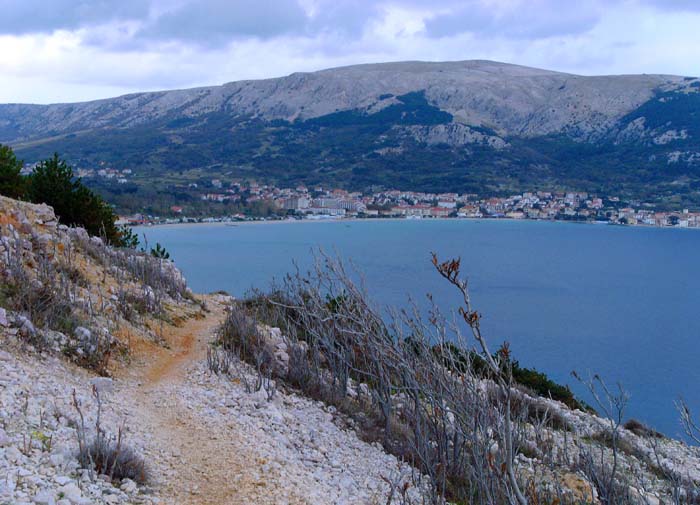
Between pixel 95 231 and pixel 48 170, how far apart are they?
2.08 m

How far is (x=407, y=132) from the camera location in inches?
4619

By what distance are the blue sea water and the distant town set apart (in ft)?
15.6

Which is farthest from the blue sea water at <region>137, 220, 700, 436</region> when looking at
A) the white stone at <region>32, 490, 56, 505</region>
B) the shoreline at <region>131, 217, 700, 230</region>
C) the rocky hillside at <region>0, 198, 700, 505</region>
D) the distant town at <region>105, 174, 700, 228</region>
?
the distant town at <region>105, 174, 700, 228</region>

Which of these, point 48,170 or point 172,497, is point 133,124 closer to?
point 48,170

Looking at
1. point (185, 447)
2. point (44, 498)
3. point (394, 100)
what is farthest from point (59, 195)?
point (394, 100)

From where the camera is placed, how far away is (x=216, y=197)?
3255 inches

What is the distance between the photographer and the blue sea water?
2316 cm

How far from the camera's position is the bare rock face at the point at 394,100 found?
388 feet

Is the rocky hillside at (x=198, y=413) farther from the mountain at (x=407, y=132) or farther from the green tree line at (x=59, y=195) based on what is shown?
the mountain at (x=407, y=132)

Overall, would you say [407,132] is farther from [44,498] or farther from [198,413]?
[44,498]

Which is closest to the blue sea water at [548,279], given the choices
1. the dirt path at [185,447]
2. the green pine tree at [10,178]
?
the dirt path at [185,447]

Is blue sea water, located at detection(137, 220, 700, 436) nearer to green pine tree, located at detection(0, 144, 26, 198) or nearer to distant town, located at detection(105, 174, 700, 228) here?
distant town, located at detection(105, 174, 700, 228)

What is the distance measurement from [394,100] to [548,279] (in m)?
97.7

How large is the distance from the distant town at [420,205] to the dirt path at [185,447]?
233 ft
